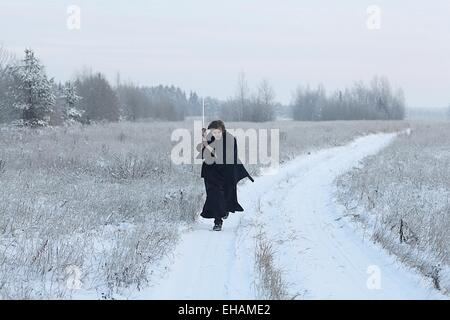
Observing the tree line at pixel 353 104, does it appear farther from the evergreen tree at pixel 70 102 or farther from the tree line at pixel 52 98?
the evergreen tree at pixel 70 102

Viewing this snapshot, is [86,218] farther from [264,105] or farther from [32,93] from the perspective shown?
[264,105]

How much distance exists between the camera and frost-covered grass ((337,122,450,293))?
623 centimetres

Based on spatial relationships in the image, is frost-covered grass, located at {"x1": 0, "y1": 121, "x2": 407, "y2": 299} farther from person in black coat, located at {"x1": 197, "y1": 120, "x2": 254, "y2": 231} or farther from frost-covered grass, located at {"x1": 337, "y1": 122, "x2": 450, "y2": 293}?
frost-covered grass, located at {"x1": 337, "y1": 122, "x2": 450, "y2": 293}

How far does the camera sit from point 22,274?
5.24 meters

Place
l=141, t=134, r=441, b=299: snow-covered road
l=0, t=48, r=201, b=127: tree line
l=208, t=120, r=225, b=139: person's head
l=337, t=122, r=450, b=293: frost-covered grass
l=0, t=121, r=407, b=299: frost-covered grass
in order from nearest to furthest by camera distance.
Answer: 1. l=141, t=134, r=441, b=299: snow-covered road
2. l=0, t=121, r=407, b=299: frost-covered grass
3. l=337, t=122, r=450, b=293: frost-covered grass
4. l=208, t=120, r=225, b=139: person's head
5. l=0, t=48, r=201, b=127: tree line

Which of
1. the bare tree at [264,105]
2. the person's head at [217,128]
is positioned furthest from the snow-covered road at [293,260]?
the bare tree at [264,105]

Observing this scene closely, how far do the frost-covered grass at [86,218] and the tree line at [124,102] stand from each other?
11.6m

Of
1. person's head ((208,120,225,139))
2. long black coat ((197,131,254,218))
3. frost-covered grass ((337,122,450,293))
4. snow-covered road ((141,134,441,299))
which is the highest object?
person's head ((208,120,225,139))

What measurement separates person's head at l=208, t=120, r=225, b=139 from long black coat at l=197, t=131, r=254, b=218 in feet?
0.38

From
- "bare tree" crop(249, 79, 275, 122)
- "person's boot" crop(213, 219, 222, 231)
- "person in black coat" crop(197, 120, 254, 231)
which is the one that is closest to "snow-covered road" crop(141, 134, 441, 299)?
"person's boot" crop(213, 219, 222, 231)

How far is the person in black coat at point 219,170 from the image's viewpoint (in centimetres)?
858

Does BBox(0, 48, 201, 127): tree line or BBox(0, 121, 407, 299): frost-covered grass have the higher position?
BBox(0, 48, 201, 127): tree line

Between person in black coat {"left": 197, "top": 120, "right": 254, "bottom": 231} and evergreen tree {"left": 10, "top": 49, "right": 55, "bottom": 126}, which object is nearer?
person in black coat {"left": 197, "top": 120, "right": 254, "bottom": 231}
